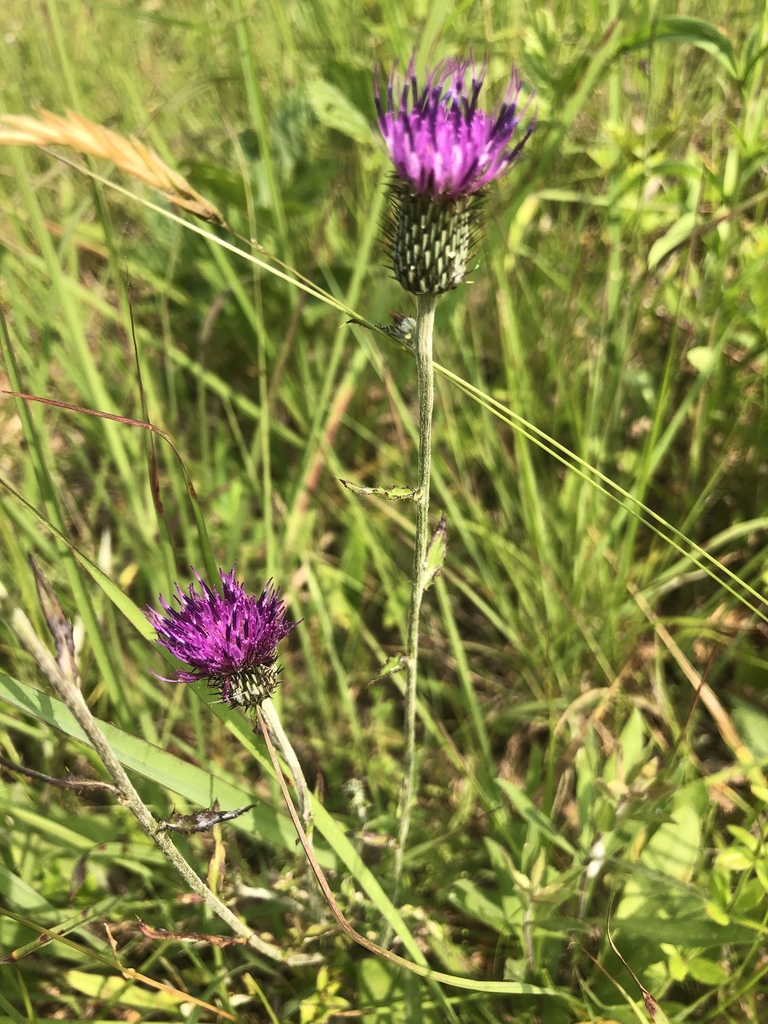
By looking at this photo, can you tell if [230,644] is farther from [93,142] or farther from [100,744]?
[93,142]

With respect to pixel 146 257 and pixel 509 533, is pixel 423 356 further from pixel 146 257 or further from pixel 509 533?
pixel 146 257

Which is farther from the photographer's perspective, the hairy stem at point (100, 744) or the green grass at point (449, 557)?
the green grass at point (449, 557)

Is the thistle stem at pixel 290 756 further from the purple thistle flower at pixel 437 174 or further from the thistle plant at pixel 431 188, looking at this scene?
the purple thistle flower at pixel 437 174

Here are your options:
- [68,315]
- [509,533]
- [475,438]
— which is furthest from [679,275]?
[68,315]

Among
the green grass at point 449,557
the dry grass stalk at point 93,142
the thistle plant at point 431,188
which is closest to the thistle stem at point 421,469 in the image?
the thistle plant at point 431,188

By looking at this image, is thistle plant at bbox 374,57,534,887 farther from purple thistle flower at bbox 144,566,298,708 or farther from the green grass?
purple thistle flower at bbox 144,566,298,708

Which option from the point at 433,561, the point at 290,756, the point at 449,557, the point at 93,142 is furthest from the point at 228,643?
the point at 449,557

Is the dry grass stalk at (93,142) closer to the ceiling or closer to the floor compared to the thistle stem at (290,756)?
closer to the ceiling
